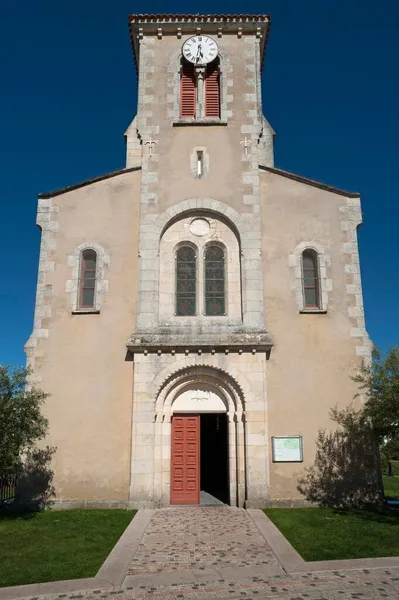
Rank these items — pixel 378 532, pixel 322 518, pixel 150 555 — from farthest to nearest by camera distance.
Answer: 1. pixel 322 518
2. pixel 378 532
3. pixel 150 555

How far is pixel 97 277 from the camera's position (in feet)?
46.6

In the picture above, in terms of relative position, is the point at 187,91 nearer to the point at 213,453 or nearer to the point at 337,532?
the point at 213,453

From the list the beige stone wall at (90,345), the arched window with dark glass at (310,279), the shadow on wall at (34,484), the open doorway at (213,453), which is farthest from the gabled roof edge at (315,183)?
the shadow on wall at (34,484)

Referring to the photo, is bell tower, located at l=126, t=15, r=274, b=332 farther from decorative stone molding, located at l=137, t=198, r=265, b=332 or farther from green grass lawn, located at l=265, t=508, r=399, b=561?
green grass lawn, located at l=265, t=508, r=399, b=561

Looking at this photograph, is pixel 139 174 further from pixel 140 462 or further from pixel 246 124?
pixel 140 462

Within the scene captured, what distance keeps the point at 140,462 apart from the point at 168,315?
4.08 metres

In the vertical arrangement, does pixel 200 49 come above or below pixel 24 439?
above

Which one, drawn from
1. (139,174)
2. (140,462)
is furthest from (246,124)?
(140,462)

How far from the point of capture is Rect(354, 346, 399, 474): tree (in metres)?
11.1

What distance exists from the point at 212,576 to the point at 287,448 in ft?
19.4

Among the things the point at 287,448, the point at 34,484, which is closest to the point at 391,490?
the point at 287,448

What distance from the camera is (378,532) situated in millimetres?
9875

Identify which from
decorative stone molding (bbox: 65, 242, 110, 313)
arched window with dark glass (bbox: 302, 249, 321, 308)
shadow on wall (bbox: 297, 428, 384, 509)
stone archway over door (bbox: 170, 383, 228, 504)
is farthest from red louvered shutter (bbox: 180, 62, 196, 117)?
shadow on wall (bbox: 297, 428, 384, 509)

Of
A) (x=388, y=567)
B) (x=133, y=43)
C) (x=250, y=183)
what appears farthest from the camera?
(x=133, y=43)
